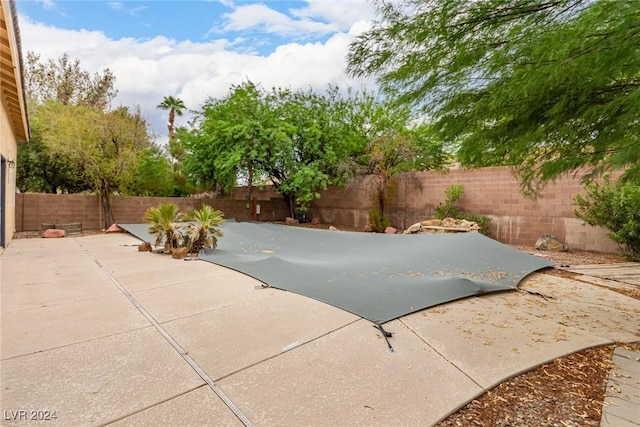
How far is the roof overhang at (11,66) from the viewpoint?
3398 mm

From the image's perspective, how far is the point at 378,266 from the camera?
14.7 ft

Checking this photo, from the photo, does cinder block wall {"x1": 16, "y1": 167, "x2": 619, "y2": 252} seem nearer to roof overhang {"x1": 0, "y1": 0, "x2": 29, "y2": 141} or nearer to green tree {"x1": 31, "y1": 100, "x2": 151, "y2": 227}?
green tree {"x1": 31, "y1": 100, "x2": 151, "y2": 227}

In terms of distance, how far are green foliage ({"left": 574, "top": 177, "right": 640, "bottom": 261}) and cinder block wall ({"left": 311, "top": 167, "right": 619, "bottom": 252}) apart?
476 millimetres

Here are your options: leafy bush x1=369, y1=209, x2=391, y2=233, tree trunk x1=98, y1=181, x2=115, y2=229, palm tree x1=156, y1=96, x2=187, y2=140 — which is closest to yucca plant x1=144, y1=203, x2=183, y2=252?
tree trunk x1=98, y1=181, x2=115, y2=229

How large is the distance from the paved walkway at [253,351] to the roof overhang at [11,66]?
10.0 ft

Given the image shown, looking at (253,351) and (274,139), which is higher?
(274,139)

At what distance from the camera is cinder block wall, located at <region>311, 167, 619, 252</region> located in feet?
22.7

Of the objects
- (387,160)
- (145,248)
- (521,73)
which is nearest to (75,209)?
(145,248)

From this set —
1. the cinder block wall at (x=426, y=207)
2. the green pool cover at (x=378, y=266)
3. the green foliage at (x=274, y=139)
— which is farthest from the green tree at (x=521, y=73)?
the green foliage at (x=274, y=139)

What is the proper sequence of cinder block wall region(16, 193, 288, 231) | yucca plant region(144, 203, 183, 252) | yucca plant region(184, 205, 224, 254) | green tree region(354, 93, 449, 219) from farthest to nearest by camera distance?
1. green tree region(354, 93, 449, 219)
2. cinder block wall region(16, 193, 288, 231)
3. yucca plant region(144, 203, 183, 252)
4. yucca plant region(184, 205, 224, 254)

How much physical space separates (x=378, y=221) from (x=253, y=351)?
854 centimetres

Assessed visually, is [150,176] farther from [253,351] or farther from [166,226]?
[253,351]

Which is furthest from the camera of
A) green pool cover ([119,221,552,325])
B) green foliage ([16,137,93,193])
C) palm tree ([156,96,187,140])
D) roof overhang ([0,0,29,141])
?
palm tree ([156,96,187,140])

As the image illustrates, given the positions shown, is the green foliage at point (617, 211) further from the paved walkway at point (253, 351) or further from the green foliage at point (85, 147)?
the green foliage at point (85, 147)
